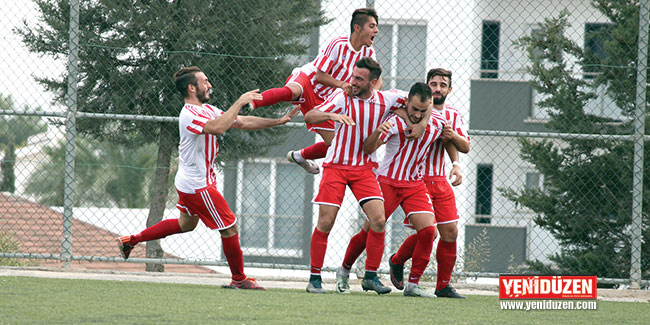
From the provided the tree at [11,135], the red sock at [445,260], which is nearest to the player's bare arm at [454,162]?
the red sock at [445,260]

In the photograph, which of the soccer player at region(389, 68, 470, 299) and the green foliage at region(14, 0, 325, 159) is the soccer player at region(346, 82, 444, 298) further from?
the green foliage at region(14, 0, 325, 159)

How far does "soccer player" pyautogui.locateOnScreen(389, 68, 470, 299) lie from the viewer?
6133mm

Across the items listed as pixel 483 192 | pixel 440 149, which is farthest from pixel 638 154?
pixel 483 192

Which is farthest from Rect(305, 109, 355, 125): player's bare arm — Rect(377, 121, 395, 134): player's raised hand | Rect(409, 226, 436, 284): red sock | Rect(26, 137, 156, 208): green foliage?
Rect(26, 137, 156, 208): green foliage

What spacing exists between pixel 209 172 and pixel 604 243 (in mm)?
4880

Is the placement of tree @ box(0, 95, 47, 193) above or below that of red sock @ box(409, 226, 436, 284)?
above

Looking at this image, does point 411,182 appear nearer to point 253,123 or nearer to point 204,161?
point 253,123

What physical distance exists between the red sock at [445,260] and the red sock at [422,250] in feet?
0.30

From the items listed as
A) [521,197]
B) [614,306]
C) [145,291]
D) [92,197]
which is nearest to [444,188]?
[614,306]

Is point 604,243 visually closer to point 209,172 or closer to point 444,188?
point 444,188

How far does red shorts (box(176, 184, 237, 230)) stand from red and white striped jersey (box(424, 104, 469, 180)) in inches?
59.7

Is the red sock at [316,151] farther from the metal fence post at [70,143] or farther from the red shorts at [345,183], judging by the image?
the metal fence post at [70,143]

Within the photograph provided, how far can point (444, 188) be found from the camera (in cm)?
626

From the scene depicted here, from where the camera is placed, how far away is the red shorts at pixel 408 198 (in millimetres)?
6000
